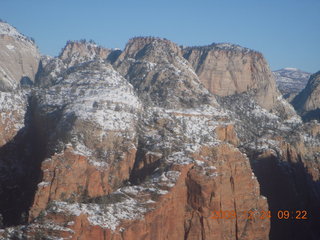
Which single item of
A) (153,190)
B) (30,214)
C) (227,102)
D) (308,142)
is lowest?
(30,214)

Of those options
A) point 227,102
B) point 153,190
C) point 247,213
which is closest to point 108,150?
point 153,190

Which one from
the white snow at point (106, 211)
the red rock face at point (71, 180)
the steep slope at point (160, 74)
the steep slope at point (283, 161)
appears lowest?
the white snow at point (106, 211)

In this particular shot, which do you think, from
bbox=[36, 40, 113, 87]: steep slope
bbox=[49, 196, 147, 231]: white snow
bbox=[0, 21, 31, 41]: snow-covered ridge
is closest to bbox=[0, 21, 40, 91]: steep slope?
bbox=[0, 21, 31, 41]: snow-covered ridge

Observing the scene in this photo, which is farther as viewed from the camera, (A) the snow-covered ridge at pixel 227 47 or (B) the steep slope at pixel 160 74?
(A) the snow-covered ridge at pixel 227 47

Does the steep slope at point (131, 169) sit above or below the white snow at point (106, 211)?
above

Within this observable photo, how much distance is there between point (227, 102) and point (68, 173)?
88.9 meters

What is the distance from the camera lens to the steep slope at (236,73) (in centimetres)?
17025

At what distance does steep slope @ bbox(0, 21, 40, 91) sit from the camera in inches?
5974

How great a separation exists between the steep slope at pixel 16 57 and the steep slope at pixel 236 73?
5693 cm

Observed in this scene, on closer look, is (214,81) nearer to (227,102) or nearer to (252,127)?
(227,102)

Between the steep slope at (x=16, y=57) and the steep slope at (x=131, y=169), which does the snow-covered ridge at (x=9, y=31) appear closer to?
the steep slope at (x=16, y=57)

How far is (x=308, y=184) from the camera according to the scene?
132750 mm

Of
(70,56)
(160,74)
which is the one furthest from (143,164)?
(70,56)

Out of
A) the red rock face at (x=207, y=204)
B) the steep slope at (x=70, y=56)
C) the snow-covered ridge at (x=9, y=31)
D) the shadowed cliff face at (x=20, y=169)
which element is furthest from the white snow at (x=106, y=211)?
the snow-covered ridge at (x=9, y=31)
